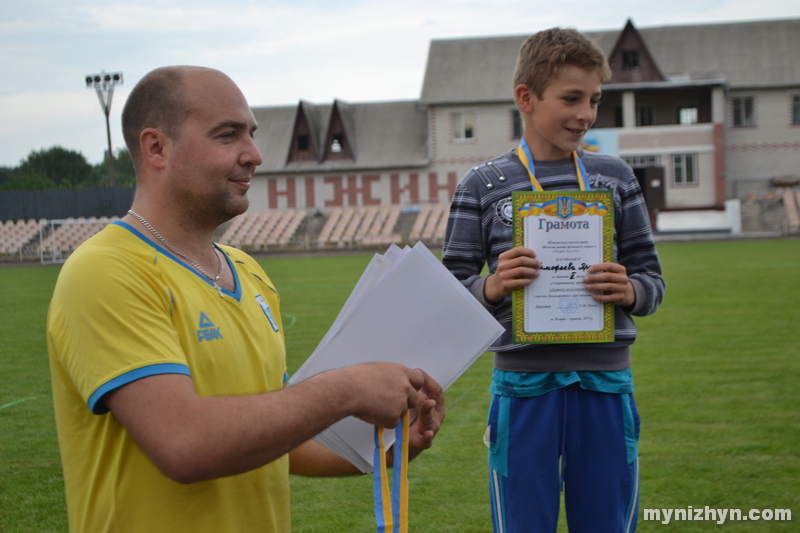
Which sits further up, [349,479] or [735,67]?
[735,67]

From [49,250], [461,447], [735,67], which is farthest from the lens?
[735,67]

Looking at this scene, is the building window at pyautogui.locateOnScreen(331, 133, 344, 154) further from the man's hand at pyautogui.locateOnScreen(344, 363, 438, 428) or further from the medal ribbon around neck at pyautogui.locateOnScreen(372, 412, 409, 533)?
the man's hand at pyautogui.locateOnScreen(344, 363, 438, 428)

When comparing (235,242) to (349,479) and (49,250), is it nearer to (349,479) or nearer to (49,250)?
(49,250)

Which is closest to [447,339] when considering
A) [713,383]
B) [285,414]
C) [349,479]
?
[285,414]

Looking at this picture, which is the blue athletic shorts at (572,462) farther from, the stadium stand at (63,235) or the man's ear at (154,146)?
the stadium stand at (63,235)

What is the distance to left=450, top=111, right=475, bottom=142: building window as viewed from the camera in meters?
45.7

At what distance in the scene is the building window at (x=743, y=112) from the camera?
146ft

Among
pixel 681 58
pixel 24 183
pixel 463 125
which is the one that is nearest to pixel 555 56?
pixel 463 125

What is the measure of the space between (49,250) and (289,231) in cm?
1127

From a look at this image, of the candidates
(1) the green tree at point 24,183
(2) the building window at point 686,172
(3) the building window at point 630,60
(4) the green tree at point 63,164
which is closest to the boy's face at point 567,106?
(2) the building window at point 686,172

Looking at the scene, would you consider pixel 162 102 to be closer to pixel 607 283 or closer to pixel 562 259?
pixel 562 259

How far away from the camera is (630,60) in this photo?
44.2 meters

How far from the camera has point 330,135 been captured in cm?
4844

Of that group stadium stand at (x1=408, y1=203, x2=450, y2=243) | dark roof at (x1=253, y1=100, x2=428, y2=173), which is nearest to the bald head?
stadium stand at (x1=408, y1=203, x2=450, y2=243)
